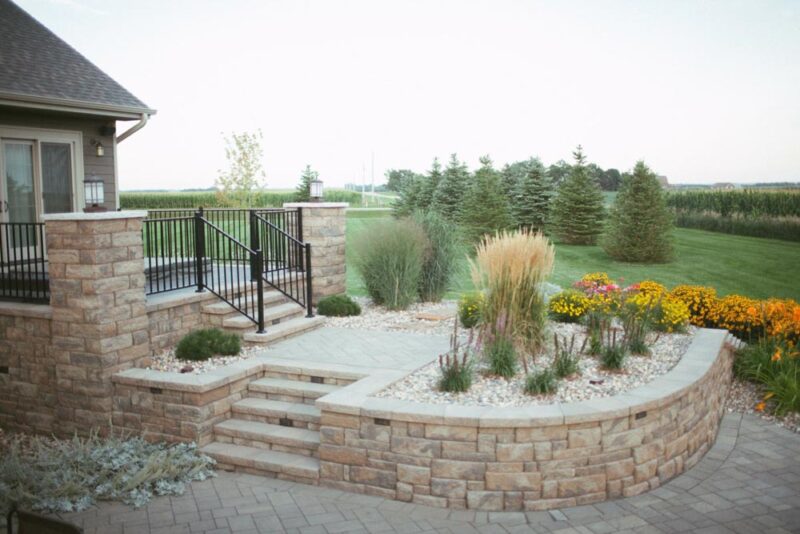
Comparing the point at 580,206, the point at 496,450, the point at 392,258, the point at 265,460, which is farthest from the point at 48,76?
the point at 580,206

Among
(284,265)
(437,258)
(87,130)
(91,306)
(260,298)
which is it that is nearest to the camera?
(91,306)

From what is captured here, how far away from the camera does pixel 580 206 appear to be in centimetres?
1568

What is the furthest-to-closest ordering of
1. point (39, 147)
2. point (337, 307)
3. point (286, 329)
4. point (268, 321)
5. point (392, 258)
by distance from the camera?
point (392, 258) < point (39, 147) < point (337, 307) < point (268, 321) < point (286, 329)

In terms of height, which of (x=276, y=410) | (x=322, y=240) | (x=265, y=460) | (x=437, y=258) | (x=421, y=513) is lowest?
(x=421, y=513)

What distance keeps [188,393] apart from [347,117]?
36.6ft

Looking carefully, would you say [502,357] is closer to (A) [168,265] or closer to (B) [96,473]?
(B) [96,473]

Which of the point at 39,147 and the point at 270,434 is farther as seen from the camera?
the point at 39,147

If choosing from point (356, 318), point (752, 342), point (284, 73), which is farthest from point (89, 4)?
point (752, 342)

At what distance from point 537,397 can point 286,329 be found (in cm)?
324

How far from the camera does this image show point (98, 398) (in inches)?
216

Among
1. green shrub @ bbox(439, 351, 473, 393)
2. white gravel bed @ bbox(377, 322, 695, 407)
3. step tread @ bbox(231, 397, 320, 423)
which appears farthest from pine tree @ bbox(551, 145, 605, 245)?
step tread @ bbox(231, 397, 320, 423)

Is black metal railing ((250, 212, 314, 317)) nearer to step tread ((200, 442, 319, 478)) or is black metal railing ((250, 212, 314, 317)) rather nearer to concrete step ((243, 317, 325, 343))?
concrete step ((243, 317, 325, 343))

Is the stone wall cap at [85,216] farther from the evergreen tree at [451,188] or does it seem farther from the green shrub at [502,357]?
the evergreen tree at [451,188]

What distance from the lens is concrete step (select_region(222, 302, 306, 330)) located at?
6.83 meters
